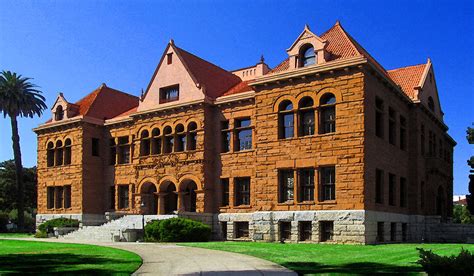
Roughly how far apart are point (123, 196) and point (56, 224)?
5.73 m

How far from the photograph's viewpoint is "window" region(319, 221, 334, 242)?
28.5 meters

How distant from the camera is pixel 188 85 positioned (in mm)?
37094

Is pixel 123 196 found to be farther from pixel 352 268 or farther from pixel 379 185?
pixel 352 268

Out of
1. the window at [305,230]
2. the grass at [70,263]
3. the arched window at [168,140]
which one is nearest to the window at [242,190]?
the window at [305,230]

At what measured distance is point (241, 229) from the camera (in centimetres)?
3416

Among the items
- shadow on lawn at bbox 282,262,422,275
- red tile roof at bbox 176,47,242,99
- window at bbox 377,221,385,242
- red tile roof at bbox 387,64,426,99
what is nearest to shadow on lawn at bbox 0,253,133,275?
shadow on lawn at bbox 282,262,422,275

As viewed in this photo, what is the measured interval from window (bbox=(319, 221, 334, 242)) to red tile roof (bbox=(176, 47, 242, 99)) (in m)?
13.1

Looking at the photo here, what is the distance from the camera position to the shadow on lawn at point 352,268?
14867 millimetres

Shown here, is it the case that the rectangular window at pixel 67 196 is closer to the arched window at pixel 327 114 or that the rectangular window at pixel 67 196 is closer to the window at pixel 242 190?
the window at pixel 242 190

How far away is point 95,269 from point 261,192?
16.9 metres

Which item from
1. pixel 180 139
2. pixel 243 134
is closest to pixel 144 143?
pixel 180 139

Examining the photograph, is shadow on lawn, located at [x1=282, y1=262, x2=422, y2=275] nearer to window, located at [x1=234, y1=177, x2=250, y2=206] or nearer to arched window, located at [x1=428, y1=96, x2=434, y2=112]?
window, located at [x1=234, y1=177, x2=250, y2=206]

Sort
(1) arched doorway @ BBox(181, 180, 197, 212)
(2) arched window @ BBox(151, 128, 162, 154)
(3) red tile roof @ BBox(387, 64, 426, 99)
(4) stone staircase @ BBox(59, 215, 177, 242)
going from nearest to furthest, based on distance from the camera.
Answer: (4) stone staircase @ BBox(59, 215, 177, 242) < (3) red tile roof @ BBox(387, 64, 426, 99) < (1) arched doorway @ BBox(181, 180, 197, 212) < (2) arched window @ BBox(151, 128, 162, 154)

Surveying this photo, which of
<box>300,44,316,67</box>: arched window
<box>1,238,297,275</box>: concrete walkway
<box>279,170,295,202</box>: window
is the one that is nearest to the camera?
<box>1,238,297,275</box>: concrete walkway
